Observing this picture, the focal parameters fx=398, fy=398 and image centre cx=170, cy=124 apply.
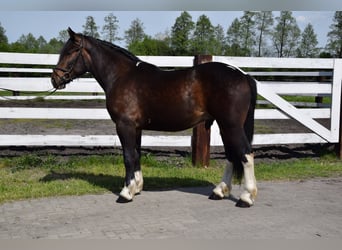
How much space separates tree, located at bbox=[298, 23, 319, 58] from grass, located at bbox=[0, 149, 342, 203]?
42.7 ft

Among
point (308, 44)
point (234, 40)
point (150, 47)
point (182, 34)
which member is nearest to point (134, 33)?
point (150, 47)

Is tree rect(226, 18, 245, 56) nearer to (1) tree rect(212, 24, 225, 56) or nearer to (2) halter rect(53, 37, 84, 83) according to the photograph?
(1) tree rect(212, 24, 225, 56)

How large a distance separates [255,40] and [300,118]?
13.9 metres

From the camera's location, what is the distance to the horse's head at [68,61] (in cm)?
520

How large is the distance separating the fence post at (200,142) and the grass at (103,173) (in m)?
0.18

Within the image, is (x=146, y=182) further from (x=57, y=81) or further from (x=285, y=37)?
(x=285, y=37)

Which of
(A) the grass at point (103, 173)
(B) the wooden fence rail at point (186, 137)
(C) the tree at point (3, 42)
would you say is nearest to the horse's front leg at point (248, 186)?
(A) the grass at point (103, 173)

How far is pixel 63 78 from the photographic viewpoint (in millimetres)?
5219

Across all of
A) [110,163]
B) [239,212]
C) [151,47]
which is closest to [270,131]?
[110,163]

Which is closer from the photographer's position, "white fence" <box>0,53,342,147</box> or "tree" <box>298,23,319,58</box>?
"white fence" <box>0,53,342,147</box>

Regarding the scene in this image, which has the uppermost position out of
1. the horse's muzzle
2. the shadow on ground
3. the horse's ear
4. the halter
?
the horse's ear

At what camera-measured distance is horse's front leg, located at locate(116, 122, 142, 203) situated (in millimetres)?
5059

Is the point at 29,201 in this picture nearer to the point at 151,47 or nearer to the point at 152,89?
the point at 152,89

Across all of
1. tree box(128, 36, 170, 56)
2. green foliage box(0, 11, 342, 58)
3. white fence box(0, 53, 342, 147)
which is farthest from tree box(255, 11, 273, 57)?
tree box(128, 36, 170, 56)
